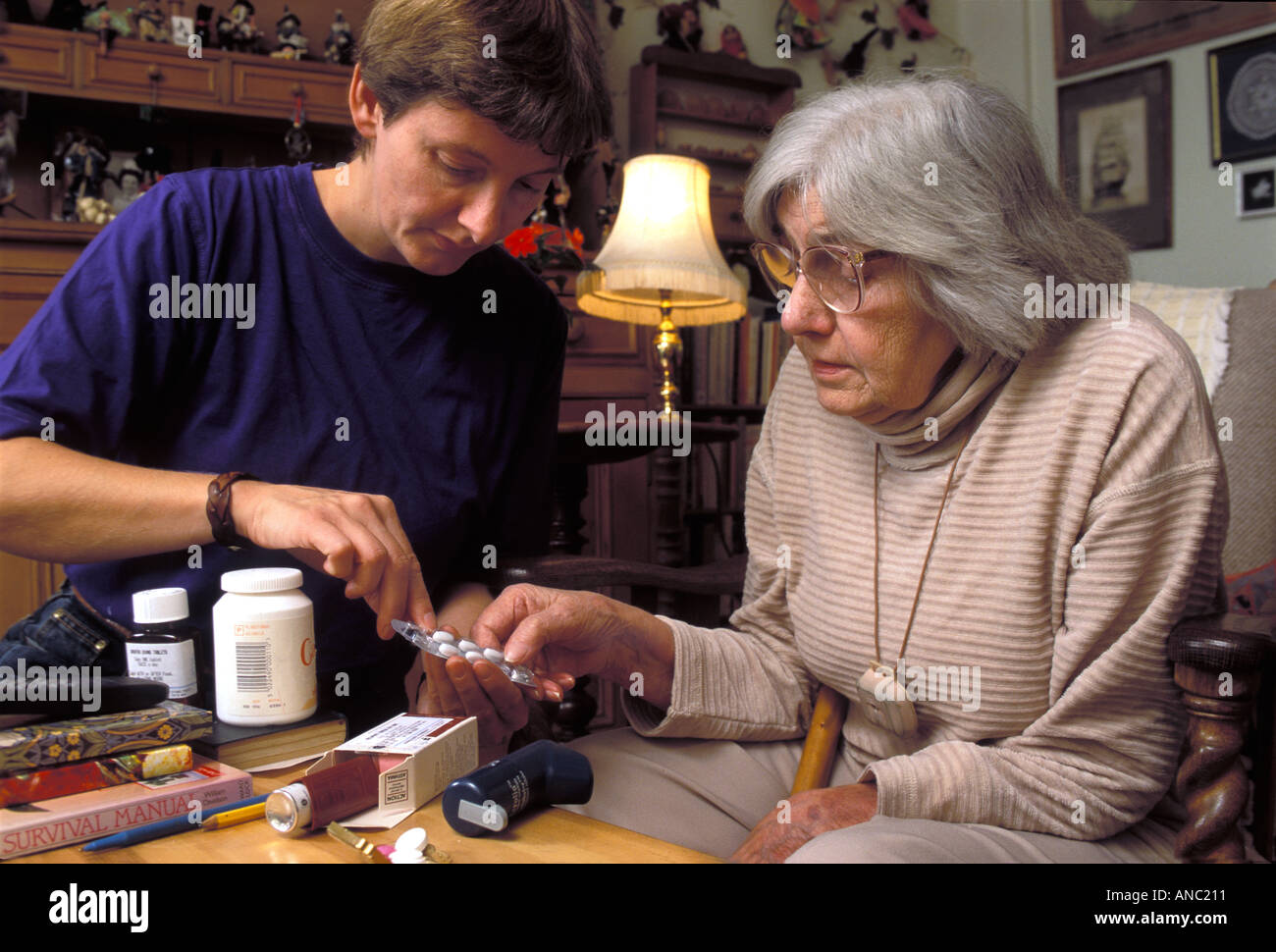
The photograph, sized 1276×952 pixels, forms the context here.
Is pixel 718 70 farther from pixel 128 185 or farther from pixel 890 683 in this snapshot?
pixel 890 683

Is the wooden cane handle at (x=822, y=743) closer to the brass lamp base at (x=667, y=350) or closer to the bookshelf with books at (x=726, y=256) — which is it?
the brass lamp base at (x=667, y=350)

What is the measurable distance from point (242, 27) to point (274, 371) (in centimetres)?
165

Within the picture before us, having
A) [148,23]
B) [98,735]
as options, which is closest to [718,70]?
[148,23]

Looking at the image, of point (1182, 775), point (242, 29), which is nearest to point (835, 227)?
point (1182, 775)

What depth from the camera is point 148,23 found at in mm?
2283

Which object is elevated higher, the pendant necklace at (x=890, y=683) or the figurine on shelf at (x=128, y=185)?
the figurine on shelf at (x=128, y=185)

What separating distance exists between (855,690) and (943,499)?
23 cm

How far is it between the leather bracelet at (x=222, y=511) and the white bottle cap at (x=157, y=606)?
7cm

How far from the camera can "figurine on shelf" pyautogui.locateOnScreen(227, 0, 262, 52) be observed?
2383 mm

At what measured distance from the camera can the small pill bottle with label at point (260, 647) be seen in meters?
0.83

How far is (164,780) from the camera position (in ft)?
2.47

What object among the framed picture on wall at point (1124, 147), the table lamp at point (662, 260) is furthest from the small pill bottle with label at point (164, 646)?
the framed picture on wall at point (1124, 147)
